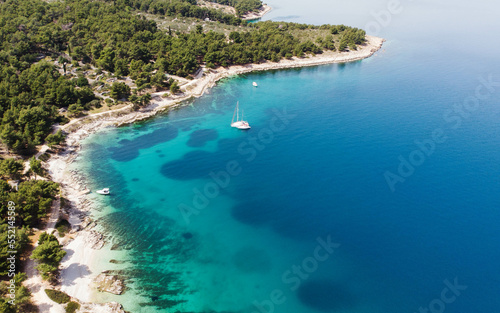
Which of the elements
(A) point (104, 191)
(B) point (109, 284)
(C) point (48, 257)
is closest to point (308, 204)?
(B) point (109, 284)

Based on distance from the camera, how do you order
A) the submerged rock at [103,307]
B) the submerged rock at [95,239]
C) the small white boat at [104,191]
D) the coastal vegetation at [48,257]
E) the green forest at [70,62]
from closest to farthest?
the submerged rock at [103,307] → the coastal vegetation at [48,257] → the submerged rock at [95,239] → the green forest at [70,62] → the small white boat at [104,191]

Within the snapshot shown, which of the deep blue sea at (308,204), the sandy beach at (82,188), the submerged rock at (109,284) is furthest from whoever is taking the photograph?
the deep blue sea at (308,204)

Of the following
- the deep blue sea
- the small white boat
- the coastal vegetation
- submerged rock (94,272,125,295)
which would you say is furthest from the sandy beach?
the deep blue sea

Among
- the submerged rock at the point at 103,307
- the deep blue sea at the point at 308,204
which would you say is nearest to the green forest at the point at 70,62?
the submerged rock at the point at 103,307

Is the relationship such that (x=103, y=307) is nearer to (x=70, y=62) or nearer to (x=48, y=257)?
(x=48, y=257)

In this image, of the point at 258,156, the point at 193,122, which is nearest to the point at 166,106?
the point at 193,122

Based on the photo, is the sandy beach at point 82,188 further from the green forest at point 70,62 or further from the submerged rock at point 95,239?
the green forest at point 70,62

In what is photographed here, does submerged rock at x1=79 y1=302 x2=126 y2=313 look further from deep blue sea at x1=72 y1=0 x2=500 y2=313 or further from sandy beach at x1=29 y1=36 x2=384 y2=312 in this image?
deep blue sea at x1=72 y1=0 x2=500 y2=313
